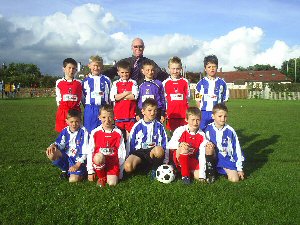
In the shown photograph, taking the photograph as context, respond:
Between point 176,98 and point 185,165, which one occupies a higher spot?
point 176,98

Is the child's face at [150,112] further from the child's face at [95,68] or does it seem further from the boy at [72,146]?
the child's face at [95,68]

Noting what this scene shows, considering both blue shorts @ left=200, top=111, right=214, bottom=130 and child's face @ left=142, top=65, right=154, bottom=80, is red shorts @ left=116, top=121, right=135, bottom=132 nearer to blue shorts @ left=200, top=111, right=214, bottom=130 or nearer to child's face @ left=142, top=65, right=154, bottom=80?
child's face @ left=142, top=65, right=154, bottom=80

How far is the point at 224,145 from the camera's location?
5949 mm

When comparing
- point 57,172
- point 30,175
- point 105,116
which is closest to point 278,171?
point 105,116

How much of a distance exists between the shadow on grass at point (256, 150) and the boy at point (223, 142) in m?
0.44

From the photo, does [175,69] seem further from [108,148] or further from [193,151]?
[108,148]

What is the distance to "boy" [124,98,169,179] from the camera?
5777mm

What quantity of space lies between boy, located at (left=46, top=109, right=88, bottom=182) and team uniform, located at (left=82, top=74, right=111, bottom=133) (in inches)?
34.1

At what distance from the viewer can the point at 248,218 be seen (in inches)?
151

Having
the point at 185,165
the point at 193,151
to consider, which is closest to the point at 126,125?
the point at 193,151

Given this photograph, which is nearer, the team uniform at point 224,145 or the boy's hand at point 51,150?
the boy's hand at point 51,150

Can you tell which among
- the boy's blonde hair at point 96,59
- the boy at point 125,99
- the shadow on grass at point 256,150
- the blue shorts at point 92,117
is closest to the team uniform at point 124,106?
the boy at point 125,99

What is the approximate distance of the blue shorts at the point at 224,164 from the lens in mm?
5773

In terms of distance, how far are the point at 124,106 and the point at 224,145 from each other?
207cm
